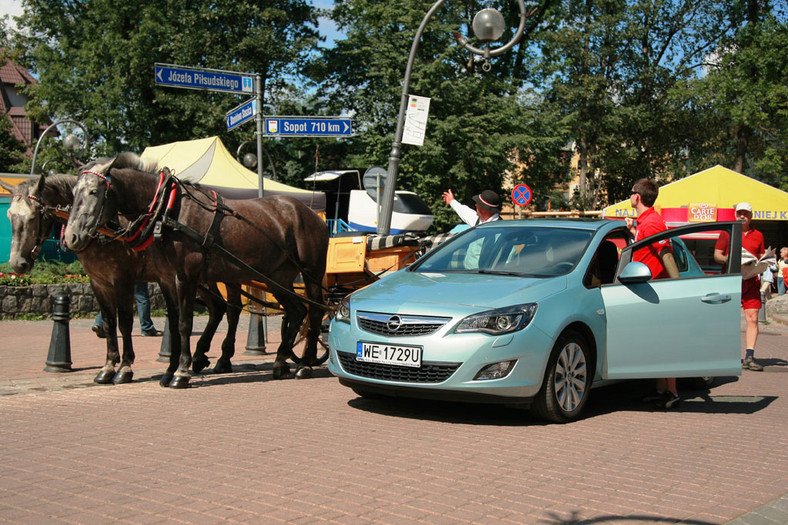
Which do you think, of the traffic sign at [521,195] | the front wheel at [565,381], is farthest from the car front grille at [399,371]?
the traffic sign at [521,195]

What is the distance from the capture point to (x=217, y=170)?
22.4m

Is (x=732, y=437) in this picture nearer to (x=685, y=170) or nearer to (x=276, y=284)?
(x=276, y=284)

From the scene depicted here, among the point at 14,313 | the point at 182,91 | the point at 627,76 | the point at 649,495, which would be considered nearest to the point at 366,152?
the point at 182,91

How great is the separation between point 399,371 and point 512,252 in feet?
6.09

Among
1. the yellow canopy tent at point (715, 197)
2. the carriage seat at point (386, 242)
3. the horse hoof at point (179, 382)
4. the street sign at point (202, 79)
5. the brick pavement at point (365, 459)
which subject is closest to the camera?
the brick pavement at point (365, 459)

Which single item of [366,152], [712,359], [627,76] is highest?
[627,76]

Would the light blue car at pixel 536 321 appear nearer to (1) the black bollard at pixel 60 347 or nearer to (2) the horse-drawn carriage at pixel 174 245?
(2) the horse-drawn carriage at pixel 174 245

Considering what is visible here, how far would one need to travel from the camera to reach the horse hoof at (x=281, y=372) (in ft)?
31.5

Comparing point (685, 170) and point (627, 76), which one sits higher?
point (627, 76)

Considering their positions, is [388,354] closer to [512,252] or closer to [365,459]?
[365,459]

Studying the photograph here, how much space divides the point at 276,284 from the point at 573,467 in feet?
16.1

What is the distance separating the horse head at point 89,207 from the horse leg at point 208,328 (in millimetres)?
1702

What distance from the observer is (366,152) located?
3903 cm

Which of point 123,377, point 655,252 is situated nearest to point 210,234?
point 123,377
